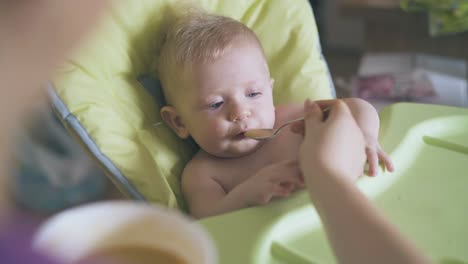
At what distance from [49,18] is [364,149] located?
2.00 ft

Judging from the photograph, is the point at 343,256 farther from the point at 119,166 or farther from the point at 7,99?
the point at 119,166

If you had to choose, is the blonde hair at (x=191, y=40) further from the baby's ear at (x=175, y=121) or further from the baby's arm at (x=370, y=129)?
the baby's arm at (x=370, y=129)

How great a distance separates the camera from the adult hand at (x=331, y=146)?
2.01 ft

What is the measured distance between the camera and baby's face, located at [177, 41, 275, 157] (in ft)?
3.04

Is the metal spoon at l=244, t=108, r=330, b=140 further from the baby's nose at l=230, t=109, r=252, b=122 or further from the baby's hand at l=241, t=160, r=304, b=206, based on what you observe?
the baby's hand at l=241, t=160, r=304, b=206

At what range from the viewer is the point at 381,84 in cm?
183

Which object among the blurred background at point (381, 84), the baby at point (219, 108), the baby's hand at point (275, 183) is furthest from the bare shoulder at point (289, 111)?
the blurred background at point (381, 84)

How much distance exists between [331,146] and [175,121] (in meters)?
0.41

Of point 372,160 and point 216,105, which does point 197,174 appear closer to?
point 216,105

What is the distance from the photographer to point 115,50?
38.4 inches

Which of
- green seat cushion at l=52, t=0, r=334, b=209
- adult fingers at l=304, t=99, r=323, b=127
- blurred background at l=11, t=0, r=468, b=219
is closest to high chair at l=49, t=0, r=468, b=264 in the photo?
green seat cushion at l=52, t=0, r=334, b=209

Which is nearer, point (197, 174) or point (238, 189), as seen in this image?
point (238, 189)

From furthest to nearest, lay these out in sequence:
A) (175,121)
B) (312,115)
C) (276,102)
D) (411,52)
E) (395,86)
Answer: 1. (411,52)
2. (395,86)
3. (276,102)
4. (175,121)
5. (312,115)

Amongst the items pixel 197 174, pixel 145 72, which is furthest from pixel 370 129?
pixel 145 72
